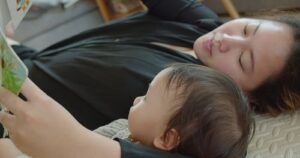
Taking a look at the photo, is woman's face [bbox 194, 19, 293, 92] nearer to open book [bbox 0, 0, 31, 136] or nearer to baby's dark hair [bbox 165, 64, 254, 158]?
baby's dark hair [bbox 165, 64, 254, 158]

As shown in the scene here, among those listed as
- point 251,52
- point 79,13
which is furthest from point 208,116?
point 79,13

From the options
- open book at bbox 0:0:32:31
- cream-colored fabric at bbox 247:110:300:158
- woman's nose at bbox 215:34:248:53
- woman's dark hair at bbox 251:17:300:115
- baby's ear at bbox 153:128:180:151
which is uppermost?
open book at bbox 0:0:32:31

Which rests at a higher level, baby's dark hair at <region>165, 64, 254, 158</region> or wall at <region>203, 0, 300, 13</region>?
baby's dark hair at <region>165, 64, 254, 158</region>

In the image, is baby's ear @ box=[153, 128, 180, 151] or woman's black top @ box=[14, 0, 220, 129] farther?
woman's black top @ box=[14, 0, 220, 129]

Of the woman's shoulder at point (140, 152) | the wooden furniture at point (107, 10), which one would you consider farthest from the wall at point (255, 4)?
the woman's shoulder at point (140, 152)

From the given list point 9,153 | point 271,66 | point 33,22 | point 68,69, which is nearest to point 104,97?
point 68,69

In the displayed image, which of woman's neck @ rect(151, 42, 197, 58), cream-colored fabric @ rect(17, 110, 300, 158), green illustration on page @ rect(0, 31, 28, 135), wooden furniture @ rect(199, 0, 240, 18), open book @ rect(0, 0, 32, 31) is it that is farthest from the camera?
wooden furniture @ rect(199, 0, 240, 18)

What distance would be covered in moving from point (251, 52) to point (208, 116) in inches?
15.6

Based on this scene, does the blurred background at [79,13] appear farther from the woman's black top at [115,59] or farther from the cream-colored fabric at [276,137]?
the cream-colored fabric at [276,137]

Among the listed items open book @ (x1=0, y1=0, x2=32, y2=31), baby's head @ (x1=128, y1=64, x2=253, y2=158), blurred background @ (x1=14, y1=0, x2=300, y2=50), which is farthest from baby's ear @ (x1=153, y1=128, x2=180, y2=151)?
blurred background @ (x1=14, y1=0, x2=300, y2=50)

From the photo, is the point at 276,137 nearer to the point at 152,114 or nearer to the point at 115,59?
the point at 152,114

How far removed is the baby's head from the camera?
0.85 meters

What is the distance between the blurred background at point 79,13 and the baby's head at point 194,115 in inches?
56.4

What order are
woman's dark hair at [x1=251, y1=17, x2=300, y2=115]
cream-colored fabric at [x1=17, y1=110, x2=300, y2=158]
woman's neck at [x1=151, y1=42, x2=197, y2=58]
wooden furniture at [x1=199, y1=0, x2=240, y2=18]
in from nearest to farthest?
cream-colored fabric at [x1=17, y1=110, x2=300, y2=158] < woman's dark hair at [x1=251, y1=17, x2=300, y2=115] < woman's neck at [x1=151, y1=42, x2=197, y2=58] < wooden furniture at [x1=199, y1=0, x2=240, y2=18]
